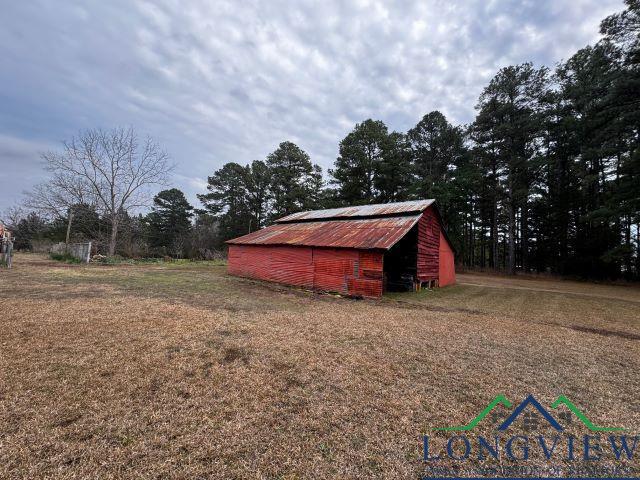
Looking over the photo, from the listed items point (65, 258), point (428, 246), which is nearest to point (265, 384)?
point (428, 246)

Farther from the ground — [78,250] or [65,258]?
[78,250]

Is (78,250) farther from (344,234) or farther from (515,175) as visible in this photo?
Result: (515,175)

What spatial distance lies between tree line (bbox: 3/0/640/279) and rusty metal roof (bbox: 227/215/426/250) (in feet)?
51.5

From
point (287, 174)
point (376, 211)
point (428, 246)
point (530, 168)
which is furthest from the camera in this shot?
point (287, 174)

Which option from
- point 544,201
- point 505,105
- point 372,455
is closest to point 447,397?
point 372,455

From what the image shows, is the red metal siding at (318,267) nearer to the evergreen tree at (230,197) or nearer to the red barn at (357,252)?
the red barn at (357,252)

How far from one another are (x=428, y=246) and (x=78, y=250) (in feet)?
82.4

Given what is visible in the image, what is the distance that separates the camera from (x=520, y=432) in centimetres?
273

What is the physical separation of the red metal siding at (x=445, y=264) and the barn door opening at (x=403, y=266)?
257cm

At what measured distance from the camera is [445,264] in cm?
1630

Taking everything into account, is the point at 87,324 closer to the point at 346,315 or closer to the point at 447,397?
the point at 346,315

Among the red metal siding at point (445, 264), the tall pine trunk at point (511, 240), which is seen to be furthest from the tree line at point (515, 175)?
the red metal siding at point (445, 264)

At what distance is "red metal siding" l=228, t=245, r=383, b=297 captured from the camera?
11.0 meters

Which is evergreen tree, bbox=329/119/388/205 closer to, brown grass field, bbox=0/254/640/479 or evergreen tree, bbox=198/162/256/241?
evergreen tree, bbox=198/162/256/241
